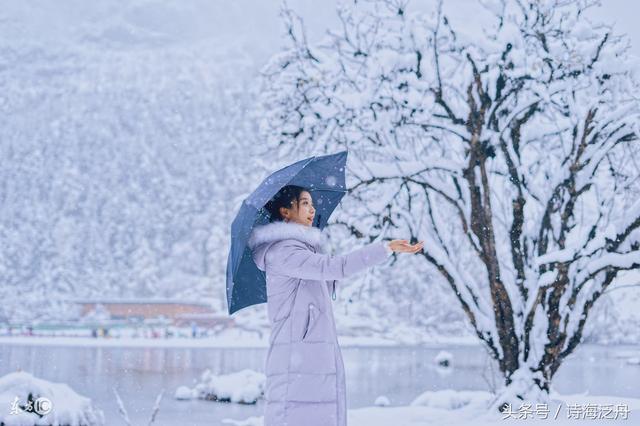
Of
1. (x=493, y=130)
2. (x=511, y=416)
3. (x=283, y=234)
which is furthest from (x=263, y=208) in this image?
(x=493, y=130)

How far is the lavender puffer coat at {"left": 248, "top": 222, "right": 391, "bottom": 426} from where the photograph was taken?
335 cm

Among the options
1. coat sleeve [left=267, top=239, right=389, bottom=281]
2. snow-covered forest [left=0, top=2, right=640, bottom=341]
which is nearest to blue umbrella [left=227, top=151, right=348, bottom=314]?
coat sleeve [left=267, top=239, right=389, bottom=281]

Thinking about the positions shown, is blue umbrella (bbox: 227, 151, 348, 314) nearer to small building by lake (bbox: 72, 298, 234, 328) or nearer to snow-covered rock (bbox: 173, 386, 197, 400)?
snow-covered rock (bbox: 173, 386, 197, 400)

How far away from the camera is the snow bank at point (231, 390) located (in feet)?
55.6

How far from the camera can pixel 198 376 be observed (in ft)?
77.5

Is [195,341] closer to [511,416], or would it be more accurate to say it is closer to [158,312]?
[158,312]

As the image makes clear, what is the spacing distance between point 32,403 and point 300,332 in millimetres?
8075

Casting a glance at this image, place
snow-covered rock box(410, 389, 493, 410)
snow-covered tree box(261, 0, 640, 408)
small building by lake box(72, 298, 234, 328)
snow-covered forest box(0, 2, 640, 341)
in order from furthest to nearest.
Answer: snow-covered forest box(0, 2, 640, 341) < small building by lake box(72, 298, 234, 328) < snow-covered rock box(410, 389, 493, 410) < snow-covered tree box(261, 0, 640, 408)

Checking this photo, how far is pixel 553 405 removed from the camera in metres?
8.30

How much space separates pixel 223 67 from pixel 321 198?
142 meters

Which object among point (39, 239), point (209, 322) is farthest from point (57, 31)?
point (209, 322)

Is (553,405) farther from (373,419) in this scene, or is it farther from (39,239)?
(39,239)

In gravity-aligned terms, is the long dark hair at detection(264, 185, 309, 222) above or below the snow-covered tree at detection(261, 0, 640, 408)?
below

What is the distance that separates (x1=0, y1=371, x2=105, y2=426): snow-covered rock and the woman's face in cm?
Answer: 763
